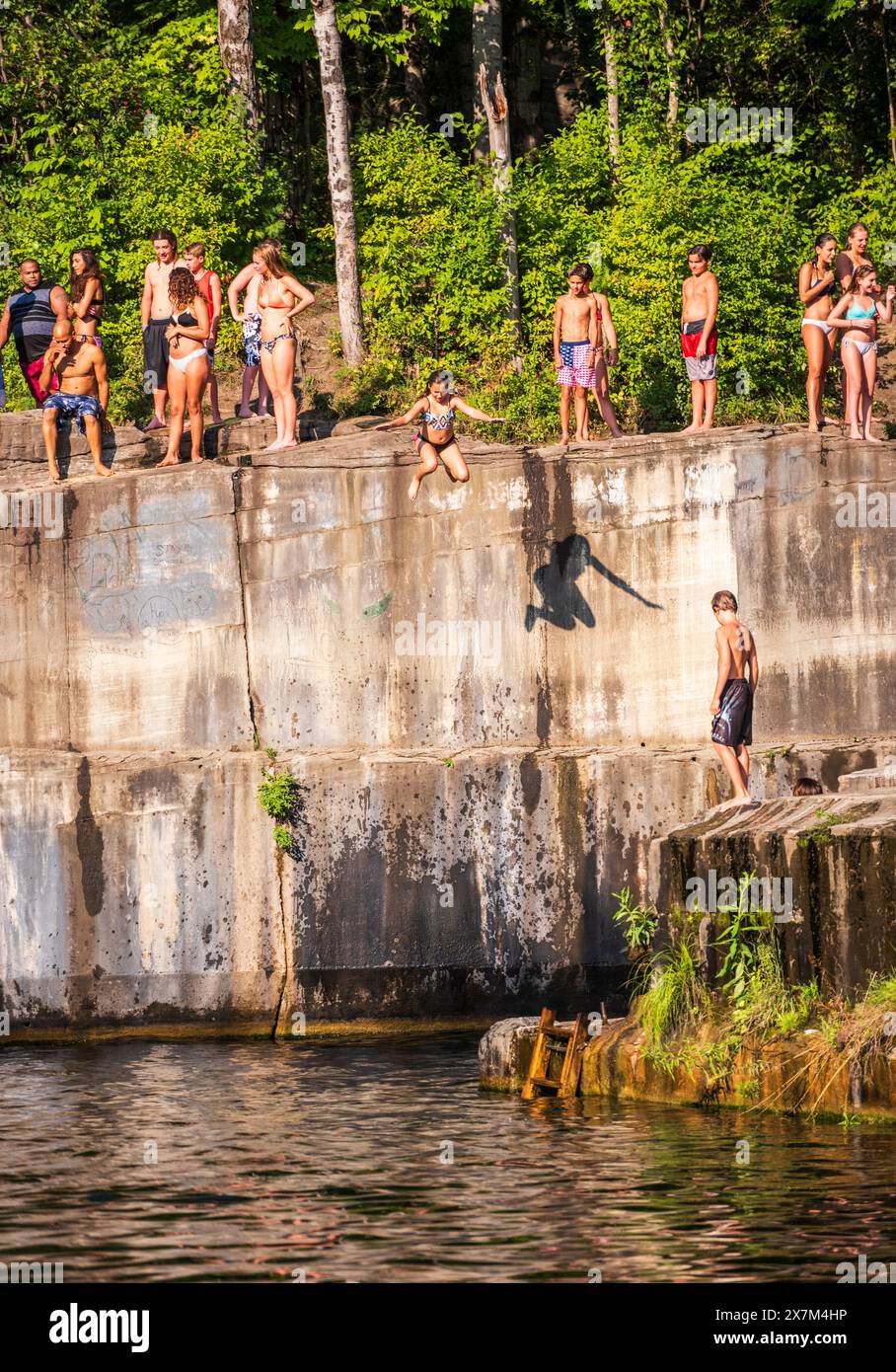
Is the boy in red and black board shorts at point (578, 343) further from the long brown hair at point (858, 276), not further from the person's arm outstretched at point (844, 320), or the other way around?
the long brown hair at point (858, 276)

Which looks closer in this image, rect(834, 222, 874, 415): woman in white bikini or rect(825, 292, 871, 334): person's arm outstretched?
rect(834, 222, 874, 415): woman in white bikini

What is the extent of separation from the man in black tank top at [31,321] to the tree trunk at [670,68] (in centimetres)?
1230

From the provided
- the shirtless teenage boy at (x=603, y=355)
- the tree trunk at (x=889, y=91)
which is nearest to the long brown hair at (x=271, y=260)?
the shirtless teenage boy at (x=603, y=355)

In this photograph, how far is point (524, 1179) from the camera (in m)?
12.7

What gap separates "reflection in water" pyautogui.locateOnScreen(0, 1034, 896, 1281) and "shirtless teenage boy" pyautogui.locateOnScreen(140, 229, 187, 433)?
8211 mm

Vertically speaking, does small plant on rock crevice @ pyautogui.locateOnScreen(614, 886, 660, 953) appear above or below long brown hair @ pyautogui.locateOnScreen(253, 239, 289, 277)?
below

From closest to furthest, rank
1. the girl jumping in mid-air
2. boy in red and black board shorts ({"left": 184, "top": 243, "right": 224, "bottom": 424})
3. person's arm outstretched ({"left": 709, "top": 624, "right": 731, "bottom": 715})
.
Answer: person's arm outstretched ({"left": 709, "top": 624, "right": 731, "bottom": 715}), the girl jumping in mid-air, boy in red and black board shorts ({"left": 184, "top": 243, "right": 224, "bottom": 424})

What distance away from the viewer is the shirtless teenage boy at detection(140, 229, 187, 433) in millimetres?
21609

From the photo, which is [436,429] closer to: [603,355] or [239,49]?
[603,355]

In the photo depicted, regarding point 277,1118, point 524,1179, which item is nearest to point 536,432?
point 277,1118

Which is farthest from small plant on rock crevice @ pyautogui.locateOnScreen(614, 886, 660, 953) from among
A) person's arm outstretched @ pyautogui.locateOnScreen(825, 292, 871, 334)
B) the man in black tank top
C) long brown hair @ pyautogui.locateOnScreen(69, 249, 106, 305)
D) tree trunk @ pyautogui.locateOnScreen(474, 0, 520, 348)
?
tree trunk @ pyautogui.locateOnScreen(474, 0, 520, 348)

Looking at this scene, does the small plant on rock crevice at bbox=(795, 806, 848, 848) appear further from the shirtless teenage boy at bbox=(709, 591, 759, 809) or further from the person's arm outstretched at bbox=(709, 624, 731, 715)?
the person's arm outstretched at bbox=(709, 624, 731, 715)
